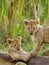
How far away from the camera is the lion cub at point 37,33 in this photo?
2641 mm

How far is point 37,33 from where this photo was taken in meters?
2.75

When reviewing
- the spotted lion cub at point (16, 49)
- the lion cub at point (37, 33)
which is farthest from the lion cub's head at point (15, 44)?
the lion cub at point (37, 33)

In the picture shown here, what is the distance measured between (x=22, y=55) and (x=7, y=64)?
22cm

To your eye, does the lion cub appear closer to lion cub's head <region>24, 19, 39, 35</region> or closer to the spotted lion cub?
lion cub's head <region>24, 19, 39, 35</region>

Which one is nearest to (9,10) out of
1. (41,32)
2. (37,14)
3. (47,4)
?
(47,4)

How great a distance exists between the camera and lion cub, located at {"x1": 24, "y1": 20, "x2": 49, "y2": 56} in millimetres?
2641

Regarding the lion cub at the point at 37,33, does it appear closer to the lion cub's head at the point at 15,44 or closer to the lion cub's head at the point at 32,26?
the lion cub's head at the point at 32,26

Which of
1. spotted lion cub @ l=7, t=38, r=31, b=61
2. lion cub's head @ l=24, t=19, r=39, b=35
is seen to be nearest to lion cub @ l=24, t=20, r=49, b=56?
lion cub's head @ l=24, t=19, r=39, b=35

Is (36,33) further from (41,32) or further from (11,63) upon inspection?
(11,63)

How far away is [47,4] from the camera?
2.02 m

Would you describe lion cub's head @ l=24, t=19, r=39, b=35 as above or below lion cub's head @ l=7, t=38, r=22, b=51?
above

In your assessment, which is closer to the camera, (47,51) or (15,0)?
(15,0)

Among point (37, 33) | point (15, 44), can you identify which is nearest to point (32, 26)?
point (37, 33)

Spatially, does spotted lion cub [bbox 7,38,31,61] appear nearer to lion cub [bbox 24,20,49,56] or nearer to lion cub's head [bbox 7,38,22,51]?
lion cub's head [bbox 7,38,22,51]
